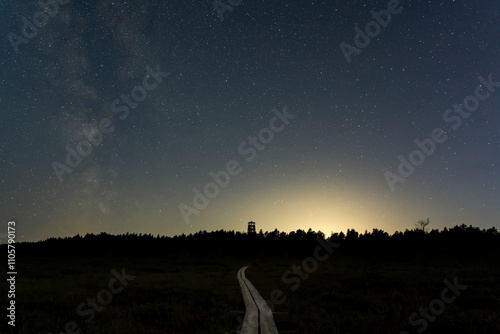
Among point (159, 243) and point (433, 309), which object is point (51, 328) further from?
point (159, 243)

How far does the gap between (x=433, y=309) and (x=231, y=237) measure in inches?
4868

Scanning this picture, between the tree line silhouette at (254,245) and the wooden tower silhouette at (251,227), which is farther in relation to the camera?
the wooden tower silhouette at (251,227)

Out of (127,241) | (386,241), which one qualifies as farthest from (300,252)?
(127,241)

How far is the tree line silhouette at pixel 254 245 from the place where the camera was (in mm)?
87625

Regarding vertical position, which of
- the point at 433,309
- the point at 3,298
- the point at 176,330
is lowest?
the point at 433,309

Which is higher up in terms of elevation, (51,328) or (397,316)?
(51,328)

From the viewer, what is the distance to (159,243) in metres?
116

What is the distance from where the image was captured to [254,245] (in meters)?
116

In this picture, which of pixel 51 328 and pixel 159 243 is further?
pixel 159 243

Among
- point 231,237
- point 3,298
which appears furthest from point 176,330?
point 231,237

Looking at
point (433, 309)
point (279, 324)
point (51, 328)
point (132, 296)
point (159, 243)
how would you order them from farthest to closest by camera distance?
point (159, 243) < point (132, 296) < point (433, 309) < point (279, 324) < point (51, 328)

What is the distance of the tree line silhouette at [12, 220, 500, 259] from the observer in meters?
87.6

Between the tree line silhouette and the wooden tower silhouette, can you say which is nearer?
the tree line silhouette

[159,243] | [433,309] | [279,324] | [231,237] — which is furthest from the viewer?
[231,237]
